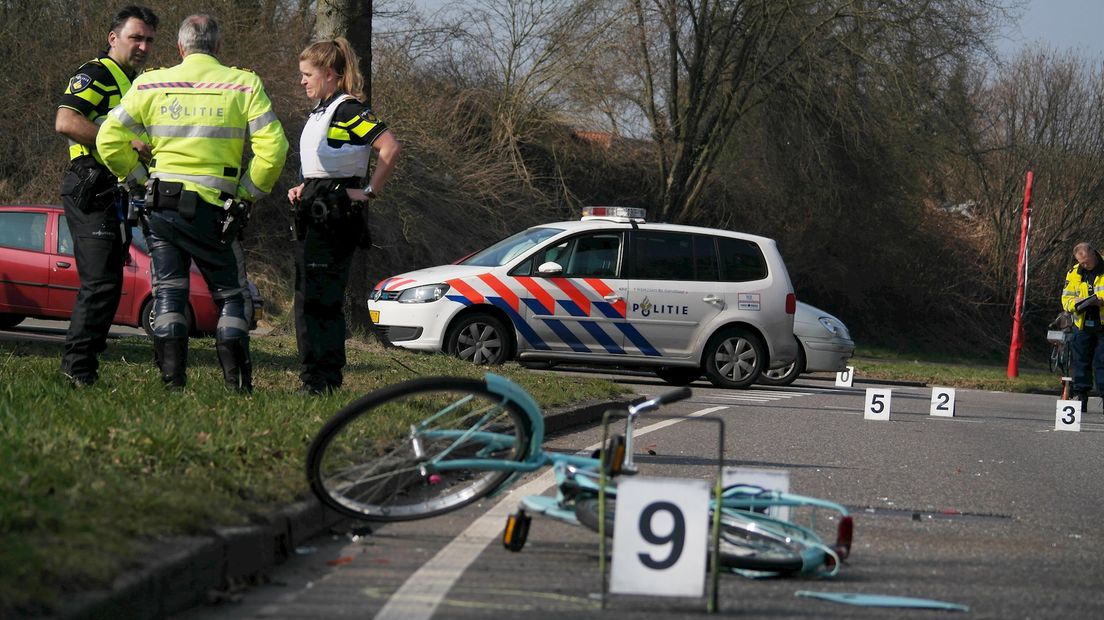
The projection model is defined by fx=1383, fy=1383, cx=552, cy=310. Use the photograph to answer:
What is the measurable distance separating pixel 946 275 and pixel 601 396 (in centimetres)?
2815

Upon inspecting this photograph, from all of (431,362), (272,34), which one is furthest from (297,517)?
(272,34)

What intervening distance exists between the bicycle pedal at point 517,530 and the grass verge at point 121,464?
84cm

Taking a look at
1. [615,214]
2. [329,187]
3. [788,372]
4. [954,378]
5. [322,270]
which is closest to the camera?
[329,187]

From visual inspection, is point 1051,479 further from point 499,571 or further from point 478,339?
point 478,339

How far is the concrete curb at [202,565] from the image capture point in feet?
11.8

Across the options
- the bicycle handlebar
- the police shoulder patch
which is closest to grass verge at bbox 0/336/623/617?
the bicycle handlebar

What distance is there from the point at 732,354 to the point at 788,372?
224 cm

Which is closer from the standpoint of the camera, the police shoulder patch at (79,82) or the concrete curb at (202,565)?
the concrete curb at (202,565)

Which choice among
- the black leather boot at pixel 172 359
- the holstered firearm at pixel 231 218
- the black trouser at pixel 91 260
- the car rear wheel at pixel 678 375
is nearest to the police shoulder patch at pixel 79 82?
the black trouser at pixel 91 260

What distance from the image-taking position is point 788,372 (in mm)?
16922

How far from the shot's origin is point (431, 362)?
12.1m

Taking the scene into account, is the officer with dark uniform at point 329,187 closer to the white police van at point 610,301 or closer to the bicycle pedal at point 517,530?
the bicycle pedal at point 517,530

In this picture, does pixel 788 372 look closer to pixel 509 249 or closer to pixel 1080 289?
pixel 1080 289

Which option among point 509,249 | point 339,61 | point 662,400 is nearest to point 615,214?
point 509,249
